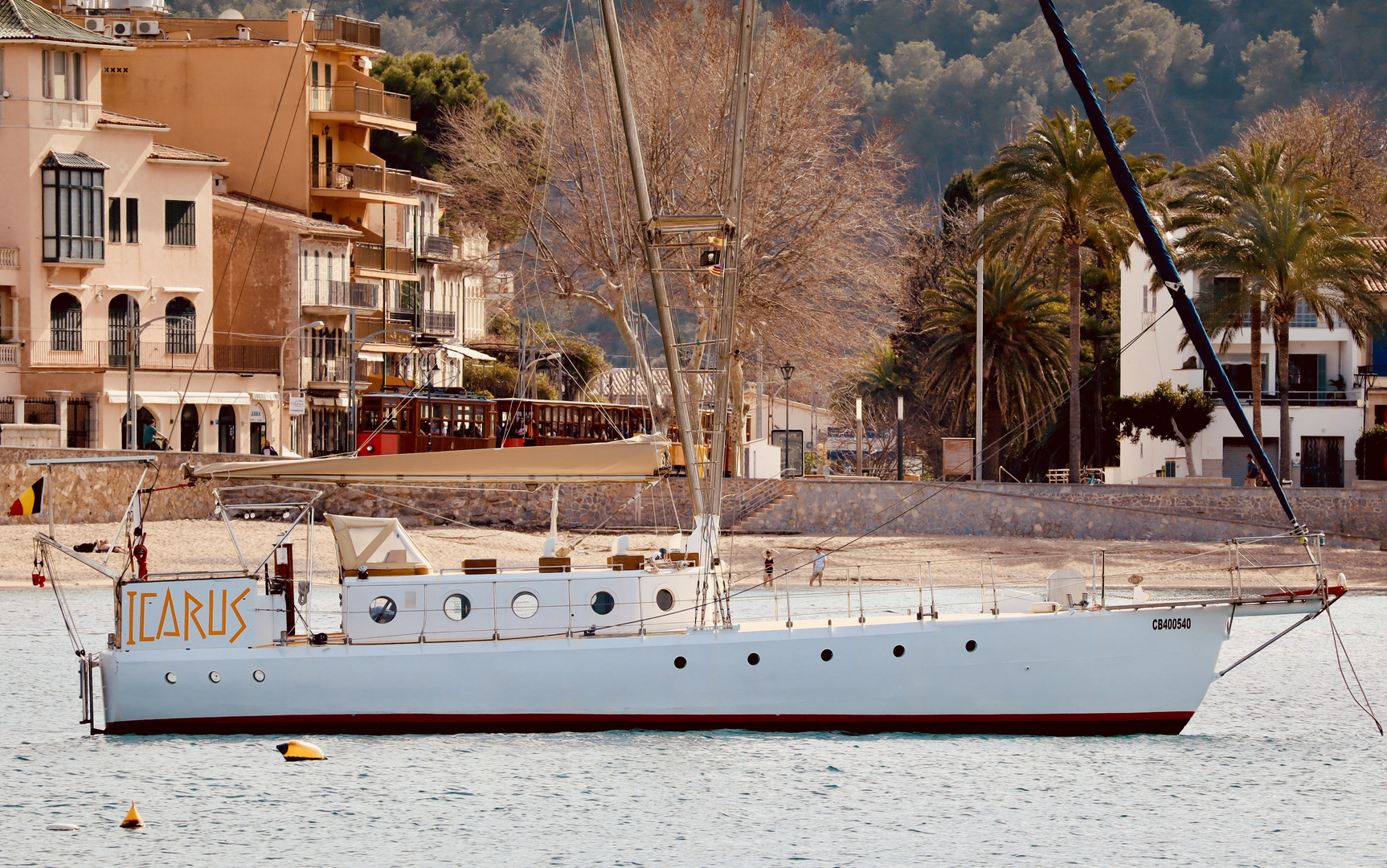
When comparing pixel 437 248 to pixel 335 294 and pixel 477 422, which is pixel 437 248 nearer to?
pixel 335 294

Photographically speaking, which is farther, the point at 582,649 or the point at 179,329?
the point at 179,329

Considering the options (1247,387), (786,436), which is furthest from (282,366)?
(1247,387)

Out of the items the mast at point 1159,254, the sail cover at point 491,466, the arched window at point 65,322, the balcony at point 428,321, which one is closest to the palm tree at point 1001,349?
the balcony at point 428,321

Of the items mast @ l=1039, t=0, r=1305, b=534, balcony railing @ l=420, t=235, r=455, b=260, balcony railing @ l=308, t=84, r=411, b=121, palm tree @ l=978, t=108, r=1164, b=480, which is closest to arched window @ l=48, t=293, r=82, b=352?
balcony railing @ l=308, t=84, r=411, b=121

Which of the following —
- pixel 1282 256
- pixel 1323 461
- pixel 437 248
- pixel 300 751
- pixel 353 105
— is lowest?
pixel 300 751

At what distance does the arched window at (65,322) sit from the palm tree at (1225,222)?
35.7 m

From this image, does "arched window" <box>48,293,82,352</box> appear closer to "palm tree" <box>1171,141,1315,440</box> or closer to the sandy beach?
the sandy beach

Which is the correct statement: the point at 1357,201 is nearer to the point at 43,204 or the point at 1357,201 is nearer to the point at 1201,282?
the point at 1201,282

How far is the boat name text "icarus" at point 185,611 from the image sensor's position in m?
24.0

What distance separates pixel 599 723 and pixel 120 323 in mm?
39271

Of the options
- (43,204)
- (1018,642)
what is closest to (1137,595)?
(1018,642)

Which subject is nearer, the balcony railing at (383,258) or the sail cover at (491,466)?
the sail cover at (491,466)

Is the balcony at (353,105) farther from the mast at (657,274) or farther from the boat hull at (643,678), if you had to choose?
the boat hull at (643,678)

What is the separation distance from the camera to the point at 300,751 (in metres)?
24.8
